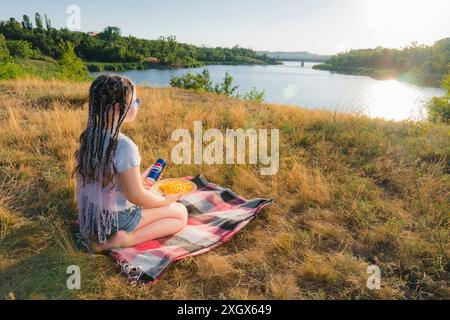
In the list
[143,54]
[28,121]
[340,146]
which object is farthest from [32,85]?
[143,54]

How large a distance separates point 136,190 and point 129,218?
38 centimetres

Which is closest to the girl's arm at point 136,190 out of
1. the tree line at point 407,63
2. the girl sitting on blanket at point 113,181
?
the girl sitting on blanket at point 113,181

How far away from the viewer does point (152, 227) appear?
308cm

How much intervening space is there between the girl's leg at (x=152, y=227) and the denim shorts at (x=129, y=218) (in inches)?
1.4

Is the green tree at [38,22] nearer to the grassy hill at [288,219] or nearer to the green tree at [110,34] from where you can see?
the green tree at [110,34]

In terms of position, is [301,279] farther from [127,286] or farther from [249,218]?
[127,286]

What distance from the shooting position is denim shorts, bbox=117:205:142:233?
2883 mm

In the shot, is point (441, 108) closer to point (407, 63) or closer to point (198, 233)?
point (198, 233)

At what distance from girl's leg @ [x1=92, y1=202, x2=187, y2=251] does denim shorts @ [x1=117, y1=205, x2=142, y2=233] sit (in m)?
0.04

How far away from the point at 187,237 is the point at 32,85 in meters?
9.45

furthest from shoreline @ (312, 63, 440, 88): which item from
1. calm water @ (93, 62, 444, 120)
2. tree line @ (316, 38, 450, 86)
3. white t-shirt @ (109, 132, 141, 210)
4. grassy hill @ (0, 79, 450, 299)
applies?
white t-shirt @ (109, 132, 141, 210)

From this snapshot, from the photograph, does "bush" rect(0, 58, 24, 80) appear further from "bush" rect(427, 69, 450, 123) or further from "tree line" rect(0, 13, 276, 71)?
"tree line" rect(0, 13, 276, 71)

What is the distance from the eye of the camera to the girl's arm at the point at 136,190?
8.58ft

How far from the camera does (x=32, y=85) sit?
10.2 metres
